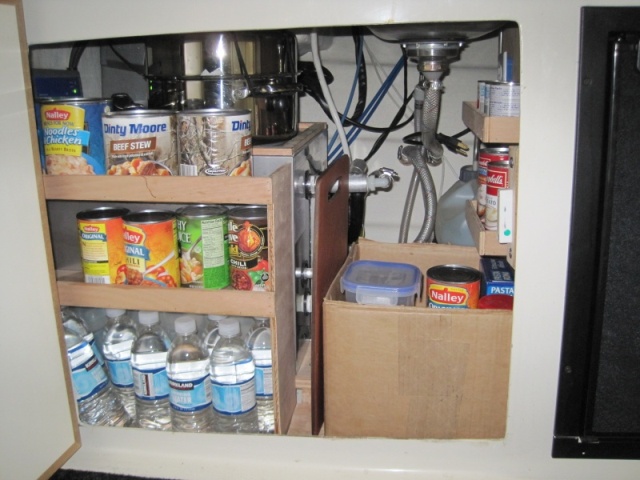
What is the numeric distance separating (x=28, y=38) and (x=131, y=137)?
0.58 feet

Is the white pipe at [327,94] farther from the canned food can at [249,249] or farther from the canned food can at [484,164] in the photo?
the canned food can at [249,249]

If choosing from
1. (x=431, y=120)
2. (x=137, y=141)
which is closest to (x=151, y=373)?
(x=137, y=141)

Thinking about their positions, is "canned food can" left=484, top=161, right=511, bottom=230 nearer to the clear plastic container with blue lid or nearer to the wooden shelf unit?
the clear plastic container with blue lid

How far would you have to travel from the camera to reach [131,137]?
808 mm

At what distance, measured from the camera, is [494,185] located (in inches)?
34.8

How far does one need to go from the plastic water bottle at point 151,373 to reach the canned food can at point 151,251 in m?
0.10

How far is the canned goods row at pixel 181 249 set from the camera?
2.82 feet

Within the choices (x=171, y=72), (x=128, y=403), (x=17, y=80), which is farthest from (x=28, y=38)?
(x=128, y=403)

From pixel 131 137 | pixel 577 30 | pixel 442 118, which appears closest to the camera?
pixel 577 30

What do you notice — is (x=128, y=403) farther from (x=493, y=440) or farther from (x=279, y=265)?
(x=493, y=440)

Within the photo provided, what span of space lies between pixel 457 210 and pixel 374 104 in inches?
12.9

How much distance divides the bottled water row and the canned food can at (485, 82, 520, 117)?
0.48 m

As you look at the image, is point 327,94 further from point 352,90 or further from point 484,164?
point 484,164

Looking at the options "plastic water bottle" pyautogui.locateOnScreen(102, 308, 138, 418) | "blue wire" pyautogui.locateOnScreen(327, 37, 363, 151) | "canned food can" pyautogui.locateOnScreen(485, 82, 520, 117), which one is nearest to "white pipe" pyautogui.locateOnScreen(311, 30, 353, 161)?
"blue wire" pyautogui.locateOnScreen(327, 37, 363, 151)
